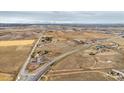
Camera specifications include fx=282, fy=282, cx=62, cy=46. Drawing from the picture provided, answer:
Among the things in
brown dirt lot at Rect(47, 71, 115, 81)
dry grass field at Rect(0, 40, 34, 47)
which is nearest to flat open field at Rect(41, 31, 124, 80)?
brown dirt lot at Rect(47, 71, 115, 81)

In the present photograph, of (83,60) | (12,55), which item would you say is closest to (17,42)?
(12,55)

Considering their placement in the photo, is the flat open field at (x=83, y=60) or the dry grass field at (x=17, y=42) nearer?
the flat open field at (x=83, y=60)

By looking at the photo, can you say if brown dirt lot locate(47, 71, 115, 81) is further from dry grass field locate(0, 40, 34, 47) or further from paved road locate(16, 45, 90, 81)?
dry grass field locate(0, 40, 34, 47)

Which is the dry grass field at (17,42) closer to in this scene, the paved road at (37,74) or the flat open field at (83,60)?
the flat open field at (83,60)

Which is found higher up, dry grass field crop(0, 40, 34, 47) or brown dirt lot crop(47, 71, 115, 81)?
dry grass field crop(0, 40, 34, 47)

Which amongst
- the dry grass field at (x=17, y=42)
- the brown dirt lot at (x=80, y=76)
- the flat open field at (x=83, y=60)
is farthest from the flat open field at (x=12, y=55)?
the brown dirt lot at (x=80, y=76)
